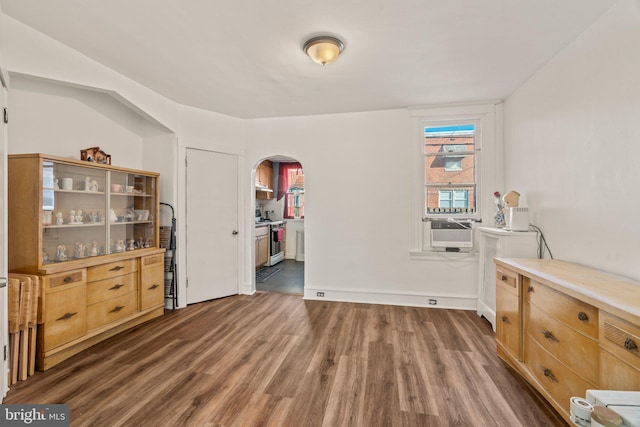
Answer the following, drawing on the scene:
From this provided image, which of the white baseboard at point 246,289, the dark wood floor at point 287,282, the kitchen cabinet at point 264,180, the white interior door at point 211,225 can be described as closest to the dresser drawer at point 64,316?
the white interior door at point 211,225

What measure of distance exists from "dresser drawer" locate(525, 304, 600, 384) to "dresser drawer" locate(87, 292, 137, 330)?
3.64 metres

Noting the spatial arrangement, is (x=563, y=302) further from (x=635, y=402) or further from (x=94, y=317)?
(x=94, y=317)

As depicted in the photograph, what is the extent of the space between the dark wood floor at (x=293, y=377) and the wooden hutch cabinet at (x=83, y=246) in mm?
216

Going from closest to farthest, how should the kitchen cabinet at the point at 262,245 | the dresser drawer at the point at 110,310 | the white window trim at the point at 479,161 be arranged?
the dresser drawer at the point at 110,310 → the white window trim at the point at 479,161 → the kitchen cabinet at the point at 262,245

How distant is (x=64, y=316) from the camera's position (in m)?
2.34

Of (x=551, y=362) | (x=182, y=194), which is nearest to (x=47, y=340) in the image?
(x=182, y=194)

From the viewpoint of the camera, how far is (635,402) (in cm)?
83

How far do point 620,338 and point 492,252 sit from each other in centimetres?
196

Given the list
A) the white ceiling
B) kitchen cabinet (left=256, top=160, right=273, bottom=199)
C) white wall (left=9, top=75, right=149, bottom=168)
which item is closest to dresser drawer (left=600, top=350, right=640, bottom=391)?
the white ceiling

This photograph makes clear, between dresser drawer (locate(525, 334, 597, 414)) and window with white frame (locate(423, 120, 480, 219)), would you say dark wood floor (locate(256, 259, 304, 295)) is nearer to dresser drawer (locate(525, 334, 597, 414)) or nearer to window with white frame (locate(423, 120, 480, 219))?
window with white frame (locate(423, 120, 480, 219))

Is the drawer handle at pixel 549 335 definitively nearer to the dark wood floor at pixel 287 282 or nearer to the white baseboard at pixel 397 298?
the white baseboard at pixel 397 298

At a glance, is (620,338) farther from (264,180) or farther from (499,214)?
(264,180)

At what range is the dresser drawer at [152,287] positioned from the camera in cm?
311

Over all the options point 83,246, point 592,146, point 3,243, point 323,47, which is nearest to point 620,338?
point 592,146
